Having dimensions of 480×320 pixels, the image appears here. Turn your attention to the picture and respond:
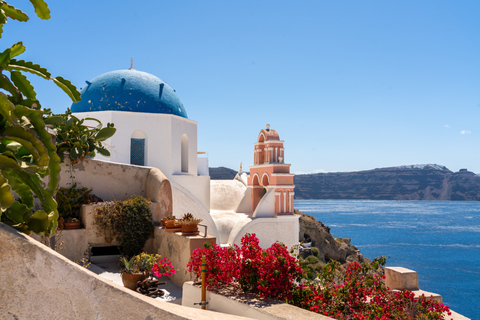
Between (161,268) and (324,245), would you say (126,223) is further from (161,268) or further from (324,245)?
(324,245)

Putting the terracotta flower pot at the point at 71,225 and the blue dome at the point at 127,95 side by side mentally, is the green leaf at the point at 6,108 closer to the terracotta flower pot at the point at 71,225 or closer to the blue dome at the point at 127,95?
the terracotta flower pot at the point at 71,225

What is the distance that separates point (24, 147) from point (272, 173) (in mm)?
18342

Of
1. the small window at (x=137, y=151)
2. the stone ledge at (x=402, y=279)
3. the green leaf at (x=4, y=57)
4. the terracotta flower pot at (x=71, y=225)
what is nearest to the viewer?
the green leaf at (x=4, y=57)

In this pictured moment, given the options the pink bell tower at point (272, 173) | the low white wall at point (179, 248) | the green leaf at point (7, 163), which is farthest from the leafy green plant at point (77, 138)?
the pink bell tower at point (272, 173)

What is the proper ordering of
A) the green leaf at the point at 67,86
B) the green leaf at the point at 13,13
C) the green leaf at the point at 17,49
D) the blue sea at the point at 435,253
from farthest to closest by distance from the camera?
the blue sea at the point at 435,253 → the green leaf at the point at 67,86 → the green leaf at the point at 17,49 → the green leaf at the point at 13,13

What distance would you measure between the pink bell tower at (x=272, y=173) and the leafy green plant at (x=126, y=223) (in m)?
12.9

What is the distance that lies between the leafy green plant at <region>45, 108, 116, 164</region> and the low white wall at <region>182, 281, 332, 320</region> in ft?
13.4

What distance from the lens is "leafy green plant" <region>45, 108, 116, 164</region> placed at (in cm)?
705

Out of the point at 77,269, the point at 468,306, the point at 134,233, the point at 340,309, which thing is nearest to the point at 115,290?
the point at 77,269

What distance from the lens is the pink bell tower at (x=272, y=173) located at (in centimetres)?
2050

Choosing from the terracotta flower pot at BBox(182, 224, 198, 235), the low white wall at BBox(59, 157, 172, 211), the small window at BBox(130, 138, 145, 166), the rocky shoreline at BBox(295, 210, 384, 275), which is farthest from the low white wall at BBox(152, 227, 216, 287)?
the rocky shoreline at BBox(295, 210, 384, 275)

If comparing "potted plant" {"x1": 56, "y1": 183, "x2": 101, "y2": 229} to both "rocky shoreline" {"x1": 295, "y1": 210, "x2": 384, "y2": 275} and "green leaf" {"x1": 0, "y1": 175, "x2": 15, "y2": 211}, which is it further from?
"rocky shoreline" {"x1": 295, "y1": 210, "x2": 384, "y2": 275}

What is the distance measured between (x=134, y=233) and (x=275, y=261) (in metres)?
4.43

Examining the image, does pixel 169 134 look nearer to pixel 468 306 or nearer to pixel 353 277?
pixel 353 277
